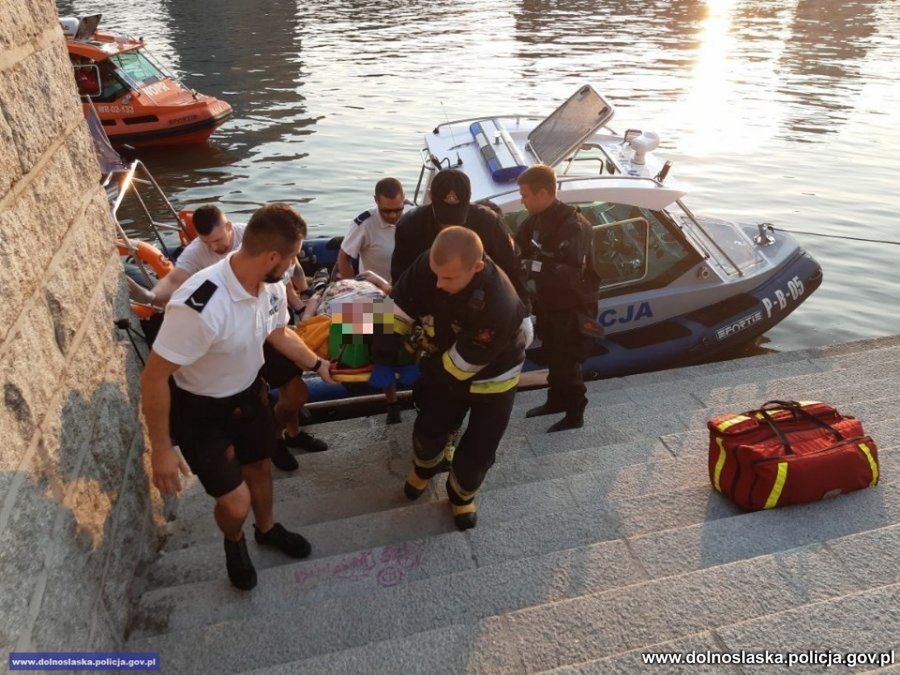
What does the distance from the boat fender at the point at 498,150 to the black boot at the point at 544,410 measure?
200 centimetres

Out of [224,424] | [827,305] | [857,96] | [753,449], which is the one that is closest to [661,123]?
[857,96]

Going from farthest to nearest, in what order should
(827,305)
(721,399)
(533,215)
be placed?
(827,305) < (721,399) < (533,215)

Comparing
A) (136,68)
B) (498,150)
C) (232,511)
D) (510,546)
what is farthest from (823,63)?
(232,511)

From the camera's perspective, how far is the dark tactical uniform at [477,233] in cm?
436

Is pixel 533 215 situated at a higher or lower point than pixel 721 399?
higher

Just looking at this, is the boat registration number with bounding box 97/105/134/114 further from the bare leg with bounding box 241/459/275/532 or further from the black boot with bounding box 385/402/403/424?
the bare leg with bounding box 241/459/275/532

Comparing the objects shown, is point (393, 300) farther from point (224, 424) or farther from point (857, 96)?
point (857, 96)

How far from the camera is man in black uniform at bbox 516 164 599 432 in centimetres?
466

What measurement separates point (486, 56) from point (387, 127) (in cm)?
1140

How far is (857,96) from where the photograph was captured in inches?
797

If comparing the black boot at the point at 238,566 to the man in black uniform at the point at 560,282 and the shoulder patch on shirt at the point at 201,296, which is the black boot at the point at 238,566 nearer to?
the shoulder patch on shirt at the point at 201,296

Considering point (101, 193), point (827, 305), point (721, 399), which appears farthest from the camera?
point (827, 305)

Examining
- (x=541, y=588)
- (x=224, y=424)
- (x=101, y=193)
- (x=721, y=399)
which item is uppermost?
(x=101, y=193)

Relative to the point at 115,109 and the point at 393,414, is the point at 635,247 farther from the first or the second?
the point at 115,109
